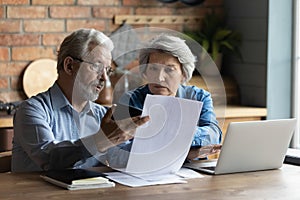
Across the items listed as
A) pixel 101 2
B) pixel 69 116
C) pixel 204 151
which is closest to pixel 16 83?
pixel 101 2

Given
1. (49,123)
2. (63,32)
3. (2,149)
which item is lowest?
(2,149)

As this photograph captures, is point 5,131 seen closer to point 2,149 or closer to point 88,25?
point 2,149

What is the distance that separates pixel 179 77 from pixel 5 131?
1.37 metres

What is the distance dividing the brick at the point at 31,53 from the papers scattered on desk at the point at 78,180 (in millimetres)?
1989

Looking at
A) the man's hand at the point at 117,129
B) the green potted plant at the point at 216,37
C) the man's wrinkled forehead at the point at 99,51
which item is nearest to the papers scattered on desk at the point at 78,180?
the man's hand at the point at 117,129

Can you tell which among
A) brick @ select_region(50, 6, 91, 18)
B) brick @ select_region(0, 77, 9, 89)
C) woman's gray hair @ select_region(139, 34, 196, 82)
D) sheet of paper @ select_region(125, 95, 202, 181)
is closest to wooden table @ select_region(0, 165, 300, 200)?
sheet of paper @ select_region(125, 95, 202, 181)

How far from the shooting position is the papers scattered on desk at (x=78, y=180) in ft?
8.16

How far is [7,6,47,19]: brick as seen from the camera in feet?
14.6

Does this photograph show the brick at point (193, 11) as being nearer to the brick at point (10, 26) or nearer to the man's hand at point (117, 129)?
the brick at point (10, 26)

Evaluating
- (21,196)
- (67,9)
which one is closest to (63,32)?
(67,9)

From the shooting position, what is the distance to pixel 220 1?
5223mm

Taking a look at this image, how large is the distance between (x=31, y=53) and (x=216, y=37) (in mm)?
1314

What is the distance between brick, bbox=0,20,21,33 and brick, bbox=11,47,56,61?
0.38 feet

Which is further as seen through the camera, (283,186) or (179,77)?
(179,77)
